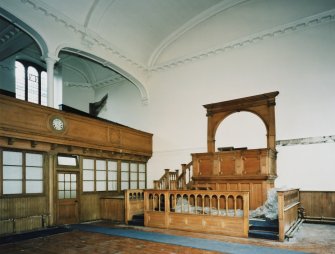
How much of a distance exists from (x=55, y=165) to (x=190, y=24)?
7845 millimetres

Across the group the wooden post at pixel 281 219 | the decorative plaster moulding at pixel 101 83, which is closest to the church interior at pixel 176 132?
the wooden post at pixel 281 219

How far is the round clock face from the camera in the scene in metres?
8.27

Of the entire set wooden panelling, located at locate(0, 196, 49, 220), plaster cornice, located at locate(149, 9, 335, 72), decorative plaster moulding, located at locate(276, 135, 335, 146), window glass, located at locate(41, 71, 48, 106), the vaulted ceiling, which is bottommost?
wooden panelling, located at locate(0, 196, 49, 220)

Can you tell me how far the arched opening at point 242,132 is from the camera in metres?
9.86

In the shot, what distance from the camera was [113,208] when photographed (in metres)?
9.35

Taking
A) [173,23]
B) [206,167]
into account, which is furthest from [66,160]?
[173,23]

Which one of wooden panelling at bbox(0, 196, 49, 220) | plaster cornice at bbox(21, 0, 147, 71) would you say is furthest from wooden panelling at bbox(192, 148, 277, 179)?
plaster cornice at bbox(21, 0, 147, 71)

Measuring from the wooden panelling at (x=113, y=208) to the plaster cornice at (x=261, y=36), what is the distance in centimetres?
649

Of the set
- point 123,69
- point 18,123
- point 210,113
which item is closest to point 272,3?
point 210,113

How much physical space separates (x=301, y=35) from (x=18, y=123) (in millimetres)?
9388

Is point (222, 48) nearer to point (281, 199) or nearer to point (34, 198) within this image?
point (281, 199)

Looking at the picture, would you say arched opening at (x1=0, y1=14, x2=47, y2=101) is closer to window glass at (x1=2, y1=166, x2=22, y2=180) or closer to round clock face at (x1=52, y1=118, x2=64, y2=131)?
round clock face at (x1=52, y1=118, x2=64, y2=131)

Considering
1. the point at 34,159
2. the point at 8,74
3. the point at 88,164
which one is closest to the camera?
the point at 34,159

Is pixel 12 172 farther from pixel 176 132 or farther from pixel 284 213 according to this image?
pixel 284 213
